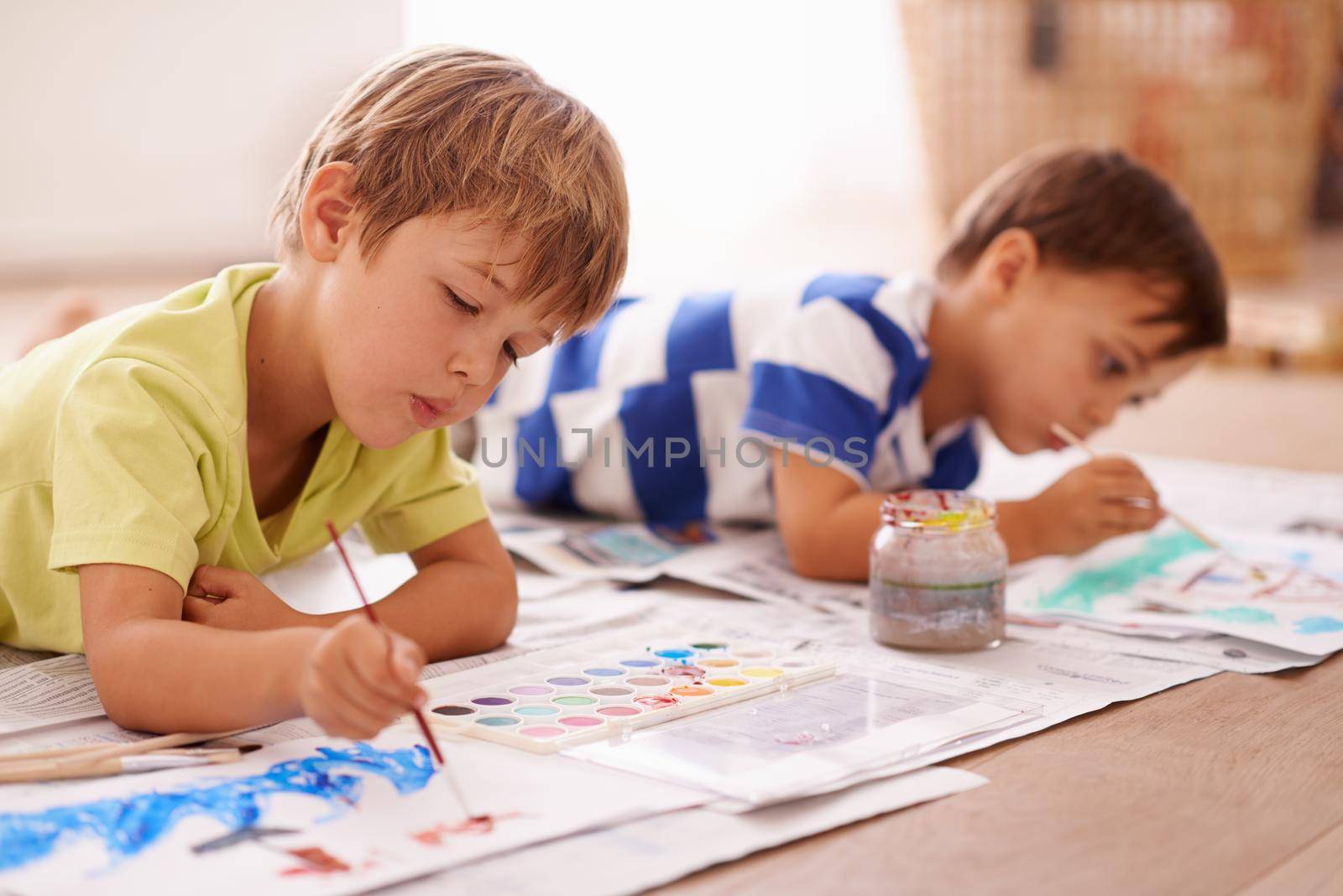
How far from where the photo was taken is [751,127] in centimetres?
317

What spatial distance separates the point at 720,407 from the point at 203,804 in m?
0.78

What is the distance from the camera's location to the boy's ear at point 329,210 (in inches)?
33.4

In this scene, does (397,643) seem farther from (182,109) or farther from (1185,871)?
(182,109)

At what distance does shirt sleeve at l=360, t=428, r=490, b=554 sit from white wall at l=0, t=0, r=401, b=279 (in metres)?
1.78

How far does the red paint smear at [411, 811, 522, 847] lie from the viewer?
628mm

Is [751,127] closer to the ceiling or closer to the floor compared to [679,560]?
closer to the ceiling

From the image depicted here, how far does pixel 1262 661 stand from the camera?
3.21 feet

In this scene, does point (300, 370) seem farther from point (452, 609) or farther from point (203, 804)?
point (203, 804)

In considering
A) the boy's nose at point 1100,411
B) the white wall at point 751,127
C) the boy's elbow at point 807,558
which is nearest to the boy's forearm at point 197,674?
the boy's elbow at point 807,558

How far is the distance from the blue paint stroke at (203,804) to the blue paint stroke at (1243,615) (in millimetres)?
643

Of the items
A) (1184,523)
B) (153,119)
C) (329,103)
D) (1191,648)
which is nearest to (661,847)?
(1191,648)

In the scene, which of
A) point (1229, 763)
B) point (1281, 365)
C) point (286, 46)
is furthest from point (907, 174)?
point (1229, 763)

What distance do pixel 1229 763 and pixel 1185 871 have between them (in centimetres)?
16

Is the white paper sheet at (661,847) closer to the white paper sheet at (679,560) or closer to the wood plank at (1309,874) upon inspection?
the wood plank at (1309,874)
